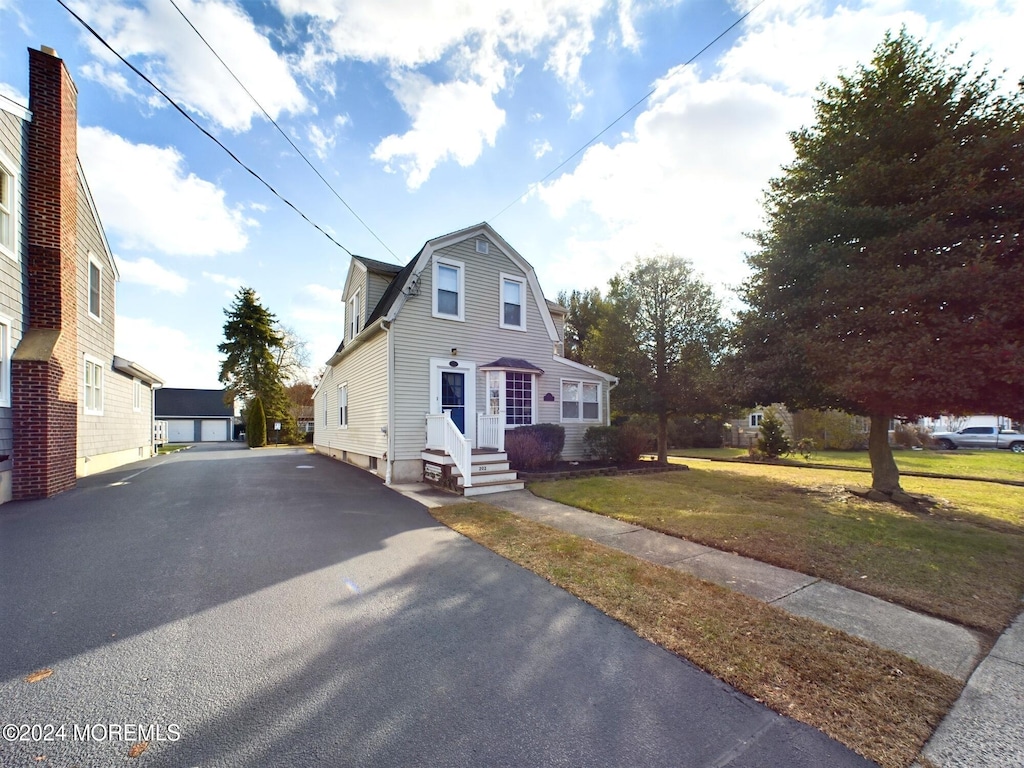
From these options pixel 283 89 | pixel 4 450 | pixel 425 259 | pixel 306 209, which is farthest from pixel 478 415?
pixel 4 450

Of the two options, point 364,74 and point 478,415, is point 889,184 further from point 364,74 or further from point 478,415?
point 364,74

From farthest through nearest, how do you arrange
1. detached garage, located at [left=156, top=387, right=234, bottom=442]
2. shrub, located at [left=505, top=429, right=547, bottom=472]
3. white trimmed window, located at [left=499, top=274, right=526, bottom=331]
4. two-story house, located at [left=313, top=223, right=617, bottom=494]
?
detached garage, located at [left=156, top=387, right=234, bottom=442] < white trimmed window, located at [left=499, top=274, right=526, bottom=331] < shrub, located at [left=505, top=429, right=547, bottom=472] < two-story house, located at [left=313, top=223, right=617, bottom=494]

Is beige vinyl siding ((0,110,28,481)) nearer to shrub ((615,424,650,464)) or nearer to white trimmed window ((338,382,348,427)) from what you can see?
white trimmed window ((338,382,348,427))

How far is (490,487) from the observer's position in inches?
377

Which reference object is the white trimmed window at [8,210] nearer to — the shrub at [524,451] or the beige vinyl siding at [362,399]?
the beige vinyl siding at [362,399]

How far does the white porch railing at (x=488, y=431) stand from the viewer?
441 inches

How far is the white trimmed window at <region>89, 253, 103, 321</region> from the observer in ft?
39.4

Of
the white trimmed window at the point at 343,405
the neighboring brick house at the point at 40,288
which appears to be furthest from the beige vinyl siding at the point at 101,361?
the white trimmed window at the point at 343,405

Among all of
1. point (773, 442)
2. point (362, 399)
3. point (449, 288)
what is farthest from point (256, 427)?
point (773, 442)

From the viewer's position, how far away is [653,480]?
11211 millimetres

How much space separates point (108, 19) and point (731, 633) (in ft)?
36.1

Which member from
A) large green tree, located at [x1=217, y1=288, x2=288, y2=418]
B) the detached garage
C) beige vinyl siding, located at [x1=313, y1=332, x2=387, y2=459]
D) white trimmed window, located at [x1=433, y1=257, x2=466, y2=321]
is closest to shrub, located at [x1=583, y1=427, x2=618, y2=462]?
white trimmed window, located at [x1=433, y1=257, x2=466, y2=321]

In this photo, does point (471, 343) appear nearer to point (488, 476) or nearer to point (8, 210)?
point (488, 476)

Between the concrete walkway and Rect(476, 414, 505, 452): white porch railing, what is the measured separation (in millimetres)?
4960
